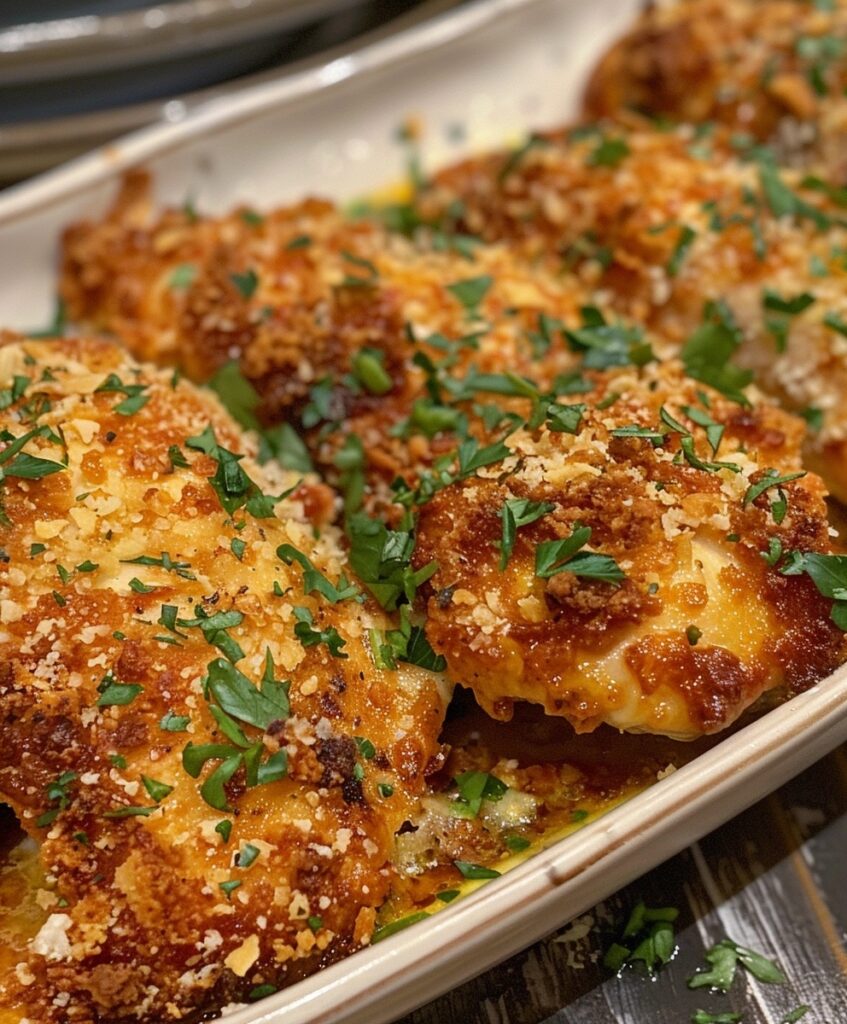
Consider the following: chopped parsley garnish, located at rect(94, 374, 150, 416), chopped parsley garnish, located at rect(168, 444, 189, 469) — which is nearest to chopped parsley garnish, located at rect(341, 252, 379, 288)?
chopped parsley garnish, located at rect(94, 374, 150, 416)

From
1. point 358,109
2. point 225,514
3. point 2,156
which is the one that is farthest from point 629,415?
point 2,156

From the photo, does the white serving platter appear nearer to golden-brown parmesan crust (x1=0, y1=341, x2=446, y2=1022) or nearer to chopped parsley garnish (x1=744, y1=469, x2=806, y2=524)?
golden-brown parmesan crust (x1=0, y1=341, x2=446, y2=1022)

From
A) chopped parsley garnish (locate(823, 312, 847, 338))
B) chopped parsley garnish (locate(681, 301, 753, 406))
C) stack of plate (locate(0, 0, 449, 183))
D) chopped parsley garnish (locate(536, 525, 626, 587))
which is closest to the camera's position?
chopped parsley garnish (locate(536, 525, 626, 587))

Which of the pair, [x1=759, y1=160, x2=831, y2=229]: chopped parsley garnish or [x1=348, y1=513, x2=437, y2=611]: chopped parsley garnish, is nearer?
[x1=348, y1=513, x2=437, y2=611]: chopped parsley garnish

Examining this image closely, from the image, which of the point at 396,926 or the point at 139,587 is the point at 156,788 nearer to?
the point at 139,587

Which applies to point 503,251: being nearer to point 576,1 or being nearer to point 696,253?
point 696,253

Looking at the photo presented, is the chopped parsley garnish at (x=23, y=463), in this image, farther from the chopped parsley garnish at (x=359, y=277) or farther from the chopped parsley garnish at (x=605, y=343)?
the chopped parsley garnish at (x=605, y=343)
